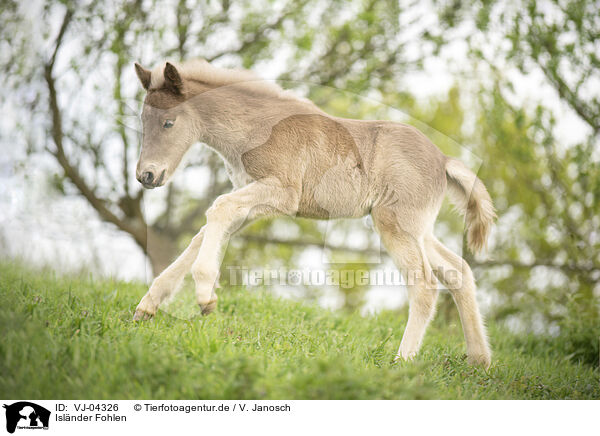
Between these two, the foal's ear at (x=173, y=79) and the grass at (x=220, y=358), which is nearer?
the grass at (x=220, y=358)

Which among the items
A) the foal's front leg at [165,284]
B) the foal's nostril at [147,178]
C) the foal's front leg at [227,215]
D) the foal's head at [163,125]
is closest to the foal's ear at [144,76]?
the foal's head at [163,125]

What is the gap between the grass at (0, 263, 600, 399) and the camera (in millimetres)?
2826

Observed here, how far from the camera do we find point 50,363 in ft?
9.77

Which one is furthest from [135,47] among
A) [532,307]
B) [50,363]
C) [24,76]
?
[532,307]

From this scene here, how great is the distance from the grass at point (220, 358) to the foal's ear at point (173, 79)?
1.69 m

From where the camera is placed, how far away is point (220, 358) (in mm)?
3059

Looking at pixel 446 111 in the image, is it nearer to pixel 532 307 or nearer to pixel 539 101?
pixel 539 101

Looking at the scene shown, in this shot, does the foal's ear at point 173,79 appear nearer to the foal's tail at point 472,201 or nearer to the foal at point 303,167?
the foal at point 303,167

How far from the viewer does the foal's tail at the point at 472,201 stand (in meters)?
4.34

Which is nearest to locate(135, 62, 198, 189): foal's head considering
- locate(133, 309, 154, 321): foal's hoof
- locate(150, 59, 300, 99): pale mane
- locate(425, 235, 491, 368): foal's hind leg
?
locate(150, 59, 300, 99): pale mane

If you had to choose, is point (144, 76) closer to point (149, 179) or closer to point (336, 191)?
point (149, 179)

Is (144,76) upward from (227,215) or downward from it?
upward
